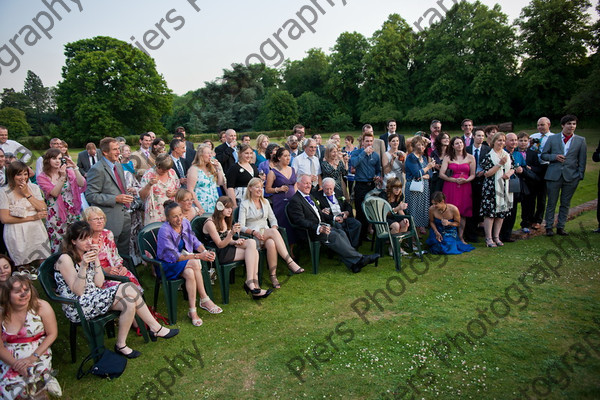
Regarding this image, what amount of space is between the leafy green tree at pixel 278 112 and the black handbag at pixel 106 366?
41200 millimetres

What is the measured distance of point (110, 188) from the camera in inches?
190

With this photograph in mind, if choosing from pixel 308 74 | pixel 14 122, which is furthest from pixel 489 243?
pixel 308 74

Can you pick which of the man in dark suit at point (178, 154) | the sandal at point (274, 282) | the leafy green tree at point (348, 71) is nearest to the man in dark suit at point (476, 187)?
the sandal at point (274, 282)

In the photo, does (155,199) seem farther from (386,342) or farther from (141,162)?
(386,342)

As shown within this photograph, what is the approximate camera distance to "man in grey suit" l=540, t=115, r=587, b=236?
663cm

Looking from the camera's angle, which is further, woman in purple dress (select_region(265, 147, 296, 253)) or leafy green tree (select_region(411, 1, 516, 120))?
leafy green tree (select_region(411, 1, 516, 120))

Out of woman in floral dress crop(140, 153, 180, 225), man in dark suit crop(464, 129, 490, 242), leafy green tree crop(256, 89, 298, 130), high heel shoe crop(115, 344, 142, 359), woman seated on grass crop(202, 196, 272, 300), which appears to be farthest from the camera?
leafy green tree crop(256, 89, 298, 130)

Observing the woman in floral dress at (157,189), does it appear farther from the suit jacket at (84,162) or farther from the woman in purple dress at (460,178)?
the woman in purple dress at (460,178)

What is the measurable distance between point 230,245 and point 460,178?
4332 mm

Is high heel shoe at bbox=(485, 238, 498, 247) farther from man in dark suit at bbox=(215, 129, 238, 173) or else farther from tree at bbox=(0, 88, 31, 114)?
tree at bbox=(0, 88, 31, 114)

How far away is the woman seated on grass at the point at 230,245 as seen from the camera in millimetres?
4594

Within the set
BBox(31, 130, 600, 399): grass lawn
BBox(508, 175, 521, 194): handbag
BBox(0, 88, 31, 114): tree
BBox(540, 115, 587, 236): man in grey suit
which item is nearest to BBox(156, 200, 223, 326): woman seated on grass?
BBox(31, 130, 600, 399): grass lawn

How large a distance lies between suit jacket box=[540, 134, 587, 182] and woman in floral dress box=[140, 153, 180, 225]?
6780 millimetres

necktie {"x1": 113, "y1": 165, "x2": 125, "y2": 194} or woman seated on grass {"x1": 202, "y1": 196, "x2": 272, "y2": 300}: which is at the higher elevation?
necktie {"x1": 113, "y1": 165, "x2": 125, "y2": 194}
